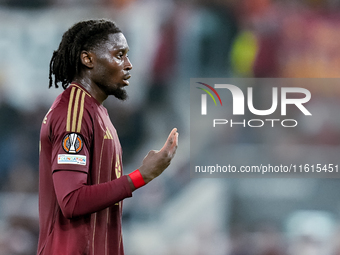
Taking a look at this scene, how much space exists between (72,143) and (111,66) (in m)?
0.42

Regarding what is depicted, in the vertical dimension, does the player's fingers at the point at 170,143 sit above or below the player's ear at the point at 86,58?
below

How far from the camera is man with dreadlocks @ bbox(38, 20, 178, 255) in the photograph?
1336 millimetres

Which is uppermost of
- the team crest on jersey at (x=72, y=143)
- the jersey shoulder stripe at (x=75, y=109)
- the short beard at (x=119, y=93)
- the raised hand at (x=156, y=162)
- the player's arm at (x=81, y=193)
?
the short beard at (x=119, y=93)

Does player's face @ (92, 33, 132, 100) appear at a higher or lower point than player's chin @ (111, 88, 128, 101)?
higher

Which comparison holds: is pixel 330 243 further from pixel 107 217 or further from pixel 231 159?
pixel 107 217

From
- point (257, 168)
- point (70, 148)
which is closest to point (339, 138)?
point (257, 168)

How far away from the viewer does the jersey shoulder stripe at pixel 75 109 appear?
4.52ft

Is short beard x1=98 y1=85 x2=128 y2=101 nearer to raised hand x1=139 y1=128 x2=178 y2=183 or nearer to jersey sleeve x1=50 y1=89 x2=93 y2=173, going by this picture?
jersey sleeve x1=50 y1=89 x2=93 y2=173

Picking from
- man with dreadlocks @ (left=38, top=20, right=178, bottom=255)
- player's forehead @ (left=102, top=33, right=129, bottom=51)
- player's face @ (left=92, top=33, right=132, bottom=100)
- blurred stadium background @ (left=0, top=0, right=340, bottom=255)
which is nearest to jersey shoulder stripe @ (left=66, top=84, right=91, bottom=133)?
man with dreadlocks @ (left=38, top=20, right=178, bottom=255)

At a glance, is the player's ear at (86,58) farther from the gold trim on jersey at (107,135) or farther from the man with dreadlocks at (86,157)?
the gold trim on jersey at (107,135)

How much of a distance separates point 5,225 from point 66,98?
2.09m

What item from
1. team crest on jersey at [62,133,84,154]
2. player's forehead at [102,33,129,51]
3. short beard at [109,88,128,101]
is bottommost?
team crest on jersey at [62,133,84,154]

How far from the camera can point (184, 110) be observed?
123 inches

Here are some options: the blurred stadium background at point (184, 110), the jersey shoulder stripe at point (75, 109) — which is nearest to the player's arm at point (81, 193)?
the jersey shoulder stripe at point (75, 109)
